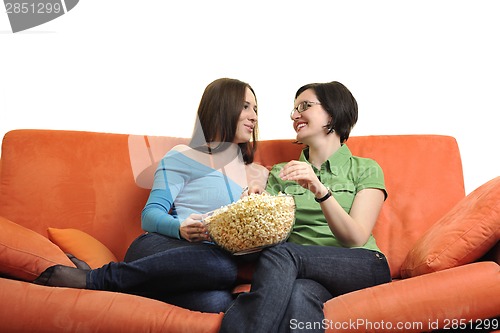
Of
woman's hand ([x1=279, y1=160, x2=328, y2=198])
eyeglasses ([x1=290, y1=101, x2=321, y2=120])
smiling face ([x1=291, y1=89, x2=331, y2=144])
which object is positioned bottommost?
woman's hand ([x1=279, y1=160, x2=328, y2=198])

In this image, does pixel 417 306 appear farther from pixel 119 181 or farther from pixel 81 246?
pixel 119 181

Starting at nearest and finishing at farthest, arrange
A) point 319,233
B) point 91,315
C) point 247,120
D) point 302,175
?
point 91,315, point 302,175, point 319,233, point 247,120

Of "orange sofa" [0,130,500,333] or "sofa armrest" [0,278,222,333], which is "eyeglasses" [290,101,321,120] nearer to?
"orange sofa" [0,130,500,333]

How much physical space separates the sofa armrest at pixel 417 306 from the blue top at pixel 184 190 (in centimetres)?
68

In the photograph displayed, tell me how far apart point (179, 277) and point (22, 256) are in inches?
18.7

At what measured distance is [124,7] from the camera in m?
2.76

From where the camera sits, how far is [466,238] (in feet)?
5.73

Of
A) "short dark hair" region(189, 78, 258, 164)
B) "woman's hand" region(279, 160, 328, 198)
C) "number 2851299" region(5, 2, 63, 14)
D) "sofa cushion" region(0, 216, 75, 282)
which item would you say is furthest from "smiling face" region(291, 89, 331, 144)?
"number 2851299" region(5, 2, 63, 14)

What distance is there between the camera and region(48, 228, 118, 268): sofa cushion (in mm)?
2002

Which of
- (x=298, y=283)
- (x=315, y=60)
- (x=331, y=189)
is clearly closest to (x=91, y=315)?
(x=298, y=283)

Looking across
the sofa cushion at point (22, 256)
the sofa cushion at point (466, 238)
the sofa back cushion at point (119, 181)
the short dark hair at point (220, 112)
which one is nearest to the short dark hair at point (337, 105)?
the sofa back cushion at point (119, 181)

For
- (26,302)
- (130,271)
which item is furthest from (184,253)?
(26,302)

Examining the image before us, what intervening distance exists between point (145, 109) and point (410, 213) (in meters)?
1.32

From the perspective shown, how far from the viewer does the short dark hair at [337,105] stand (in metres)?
2.23
